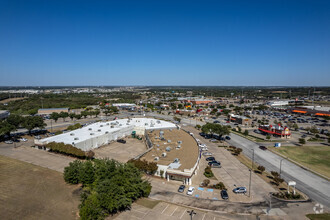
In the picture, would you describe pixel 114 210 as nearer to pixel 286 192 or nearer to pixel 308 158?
pixel 286 192

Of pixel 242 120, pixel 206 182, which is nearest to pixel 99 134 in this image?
pixel 206 182

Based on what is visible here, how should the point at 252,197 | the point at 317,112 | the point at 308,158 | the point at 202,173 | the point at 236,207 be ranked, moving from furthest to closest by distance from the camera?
the point at 317,112 → the point at 308,158 → the point at 202,173 → the point at 252,197 → the point at 236,207

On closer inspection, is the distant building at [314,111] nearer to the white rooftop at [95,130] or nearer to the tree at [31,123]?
the white rooftop at [95,130]

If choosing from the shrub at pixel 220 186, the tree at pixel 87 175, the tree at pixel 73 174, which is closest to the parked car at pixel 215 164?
the shrub at pixel 220 186

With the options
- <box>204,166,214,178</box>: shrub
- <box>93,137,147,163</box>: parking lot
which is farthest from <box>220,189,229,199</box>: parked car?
<box>93,137,147,163</box>: parking lot

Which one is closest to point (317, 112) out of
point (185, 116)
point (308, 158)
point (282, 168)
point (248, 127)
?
point (248, 127)

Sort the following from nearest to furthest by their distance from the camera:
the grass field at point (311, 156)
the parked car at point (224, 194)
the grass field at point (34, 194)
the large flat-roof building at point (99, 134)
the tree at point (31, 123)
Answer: the grass field at point (34, 194)
the parked car at point (224, 194)
the grass field at point (311, 156)
the large flat-roof building at point (99, 134)
the tree at point (31, 123)
